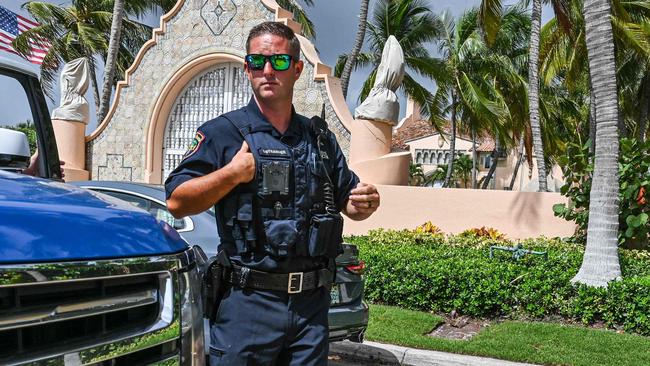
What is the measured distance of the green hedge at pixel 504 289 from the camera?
20.2 feet

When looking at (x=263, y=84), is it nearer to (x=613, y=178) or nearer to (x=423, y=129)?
(x=613, y=178)

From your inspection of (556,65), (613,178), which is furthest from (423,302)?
(556,65)

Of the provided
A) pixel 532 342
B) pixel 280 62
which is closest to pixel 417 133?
pixel 532 342

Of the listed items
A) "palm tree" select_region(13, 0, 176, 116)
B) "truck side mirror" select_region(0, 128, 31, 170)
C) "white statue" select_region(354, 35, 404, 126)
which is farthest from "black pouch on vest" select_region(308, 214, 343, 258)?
"palm tree" select_region(13, 0, 176, 116)

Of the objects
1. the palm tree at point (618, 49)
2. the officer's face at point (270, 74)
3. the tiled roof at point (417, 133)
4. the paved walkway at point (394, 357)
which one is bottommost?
the paved walkway at point (394, 357)

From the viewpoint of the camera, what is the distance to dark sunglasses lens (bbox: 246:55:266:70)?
2.45 metres

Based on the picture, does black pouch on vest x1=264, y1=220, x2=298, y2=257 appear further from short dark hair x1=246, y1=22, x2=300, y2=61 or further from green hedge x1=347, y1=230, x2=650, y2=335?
green hedge x1=347, y1=230, x2=650, y2=335

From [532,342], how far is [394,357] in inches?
51.5

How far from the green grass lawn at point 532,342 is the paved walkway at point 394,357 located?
0.40 feet

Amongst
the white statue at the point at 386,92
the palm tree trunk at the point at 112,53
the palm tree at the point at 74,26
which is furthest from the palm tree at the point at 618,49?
the palm tree at the point at 74,26

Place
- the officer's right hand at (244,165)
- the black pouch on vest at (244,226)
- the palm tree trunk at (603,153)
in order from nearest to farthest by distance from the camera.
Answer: the officer's right hand at (244,165), the black pouch on vest at (244,226), the palm tree trunk at (603,153)

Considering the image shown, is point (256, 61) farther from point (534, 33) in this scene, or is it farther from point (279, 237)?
point (534, 33)

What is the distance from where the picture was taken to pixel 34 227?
172cm

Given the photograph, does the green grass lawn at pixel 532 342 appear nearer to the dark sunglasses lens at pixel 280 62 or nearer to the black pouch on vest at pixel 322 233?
the black pouch on vest at pixel 322 233
